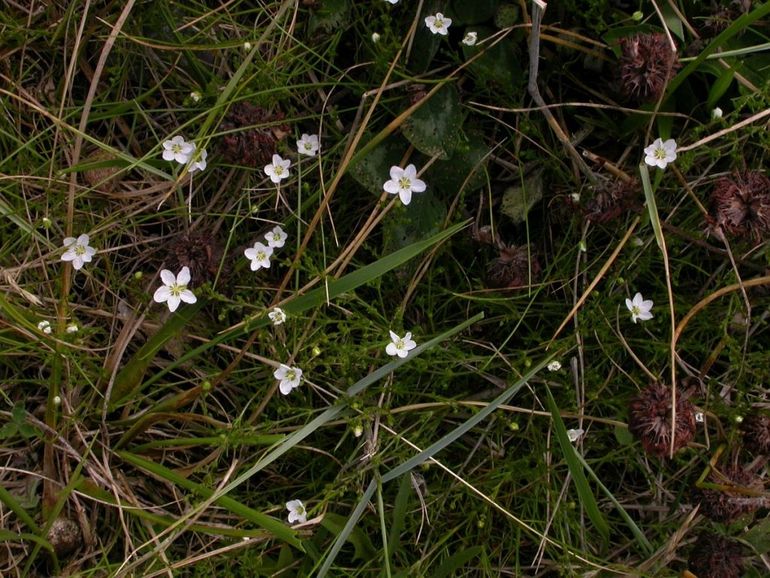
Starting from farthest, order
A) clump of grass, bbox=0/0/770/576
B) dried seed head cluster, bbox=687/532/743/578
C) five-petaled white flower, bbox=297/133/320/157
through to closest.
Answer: five-petaled white flower, bbox=297/133/320/157 → clump of grass, bbox=0/0/770/576 → dried seed head cluster, bbox=687/532/743/578

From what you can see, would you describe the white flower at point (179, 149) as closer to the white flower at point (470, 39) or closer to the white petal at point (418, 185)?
the white petal at point (418, 185)

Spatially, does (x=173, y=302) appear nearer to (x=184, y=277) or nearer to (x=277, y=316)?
(x=184, y=277)

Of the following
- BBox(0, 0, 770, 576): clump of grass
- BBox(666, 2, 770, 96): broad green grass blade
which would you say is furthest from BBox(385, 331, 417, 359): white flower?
BBox(666, 2, 770, 96): broad green grass blade

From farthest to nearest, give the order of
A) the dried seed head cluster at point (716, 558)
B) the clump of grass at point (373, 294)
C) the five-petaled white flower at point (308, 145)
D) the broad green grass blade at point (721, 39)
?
the five-petaled white flower at point (308, 145)
the clump of grass at point (373, 294)
the dried seed head cluster at point (716, 558)
the broad green grass blade at point (721, 39)

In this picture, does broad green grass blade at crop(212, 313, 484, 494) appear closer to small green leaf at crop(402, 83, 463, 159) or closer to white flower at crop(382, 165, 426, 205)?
white flower at crop(382, 165, 426, 205)

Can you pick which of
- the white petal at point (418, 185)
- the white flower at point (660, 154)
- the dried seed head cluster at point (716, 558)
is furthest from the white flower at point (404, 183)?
the dried seed head cluster at point (716, 558)

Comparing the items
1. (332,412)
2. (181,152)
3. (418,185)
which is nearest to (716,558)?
(332,412)
